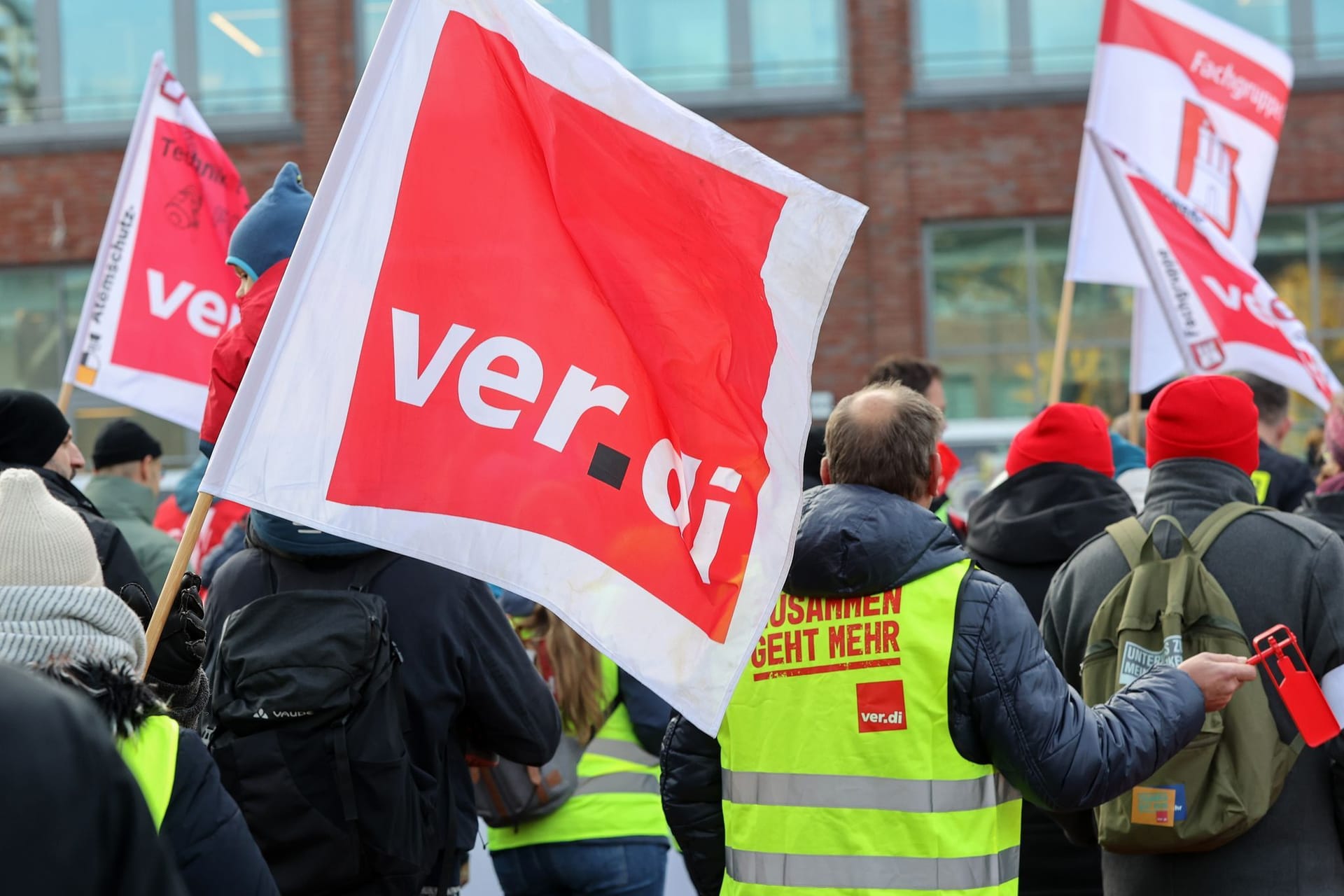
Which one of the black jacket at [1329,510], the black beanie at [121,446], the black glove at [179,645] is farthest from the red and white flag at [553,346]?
the black beanie at [121,446]

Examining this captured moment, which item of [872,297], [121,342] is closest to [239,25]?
[872,297]

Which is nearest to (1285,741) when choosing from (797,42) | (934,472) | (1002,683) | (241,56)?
(1002,683)

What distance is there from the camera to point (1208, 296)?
6.45 m

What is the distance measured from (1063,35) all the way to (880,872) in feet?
48.5

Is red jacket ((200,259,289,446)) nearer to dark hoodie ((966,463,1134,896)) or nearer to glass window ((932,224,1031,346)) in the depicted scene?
dark hoodie ((966,463,1134,896))

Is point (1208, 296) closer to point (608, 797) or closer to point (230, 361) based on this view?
point (608, 797)

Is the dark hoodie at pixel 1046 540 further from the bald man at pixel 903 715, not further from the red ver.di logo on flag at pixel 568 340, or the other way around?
the red ver.di logo on flag at pixel 568 340

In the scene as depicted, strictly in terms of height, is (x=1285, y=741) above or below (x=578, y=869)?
above

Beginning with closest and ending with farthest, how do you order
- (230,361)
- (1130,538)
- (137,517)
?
1. (230,361)
2. (1130,538)
3. (137,517)

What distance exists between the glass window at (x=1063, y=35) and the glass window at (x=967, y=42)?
0.33m

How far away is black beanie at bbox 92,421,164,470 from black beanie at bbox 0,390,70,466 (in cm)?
210

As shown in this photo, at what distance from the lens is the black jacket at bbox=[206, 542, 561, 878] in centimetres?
351

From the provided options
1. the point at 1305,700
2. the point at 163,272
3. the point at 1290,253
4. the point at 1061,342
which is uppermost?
the point at 1290,253

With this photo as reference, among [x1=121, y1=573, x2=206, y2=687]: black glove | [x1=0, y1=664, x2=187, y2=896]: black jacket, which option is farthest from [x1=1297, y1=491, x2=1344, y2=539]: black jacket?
[x1=0, y1=664, x2=187, y2=896]: black jacket
